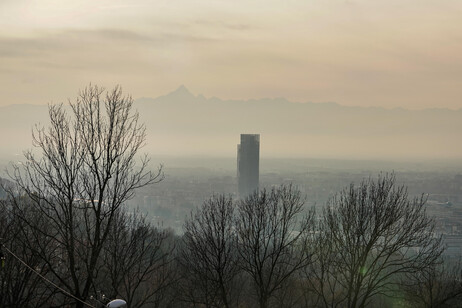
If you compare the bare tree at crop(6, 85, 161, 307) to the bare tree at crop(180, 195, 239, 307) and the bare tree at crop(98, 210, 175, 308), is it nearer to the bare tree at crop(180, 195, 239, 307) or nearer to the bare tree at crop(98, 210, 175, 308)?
the bare tree at crop(98, 210, 175, 308)

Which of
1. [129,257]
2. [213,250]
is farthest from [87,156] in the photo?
[213,250]

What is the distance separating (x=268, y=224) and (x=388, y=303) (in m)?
16.0

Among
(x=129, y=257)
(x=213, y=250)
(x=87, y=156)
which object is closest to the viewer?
(x=87, y=156)

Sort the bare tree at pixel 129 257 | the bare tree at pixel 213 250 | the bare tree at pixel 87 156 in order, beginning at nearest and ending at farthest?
the bare tree at pixel 87 156 → the bare tree at pixel 129 257 → the bare tree at pixel 213 250

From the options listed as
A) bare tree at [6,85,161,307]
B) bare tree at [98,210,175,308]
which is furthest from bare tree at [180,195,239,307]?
bare tree at [6,85,161,307]

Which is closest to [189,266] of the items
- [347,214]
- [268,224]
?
[268,224]

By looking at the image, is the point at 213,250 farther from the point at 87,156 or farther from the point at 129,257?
the point at 87,156

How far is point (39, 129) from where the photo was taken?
1673 centimetres

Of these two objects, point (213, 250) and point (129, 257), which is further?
point (213, 250)

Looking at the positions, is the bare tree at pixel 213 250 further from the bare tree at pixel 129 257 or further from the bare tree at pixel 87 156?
the bare tree at pixel 87 156

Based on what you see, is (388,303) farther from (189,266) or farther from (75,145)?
(75,145)

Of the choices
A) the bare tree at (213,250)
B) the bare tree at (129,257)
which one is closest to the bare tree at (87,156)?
the bare tree at (129,257)

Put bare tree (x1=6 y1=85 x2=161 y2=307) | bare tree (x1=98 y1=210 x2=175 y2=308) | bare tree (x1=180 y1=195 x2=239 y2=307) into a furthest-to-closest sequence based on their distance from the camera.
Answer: bare tree (x1=180 y1=195 x2=239 y2=307)
bare tree (x1=98 y1=210 x2=175 y2=308)
bare tree (x1=6 y1=85 x2=161 y2=307)

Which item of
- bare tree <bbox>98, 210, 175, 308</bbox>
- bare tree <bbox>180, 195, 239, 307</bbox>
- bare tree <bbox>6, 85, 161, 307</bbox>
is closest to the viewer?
bare tree <bbox>6, 85, 161, 307</bbox>
